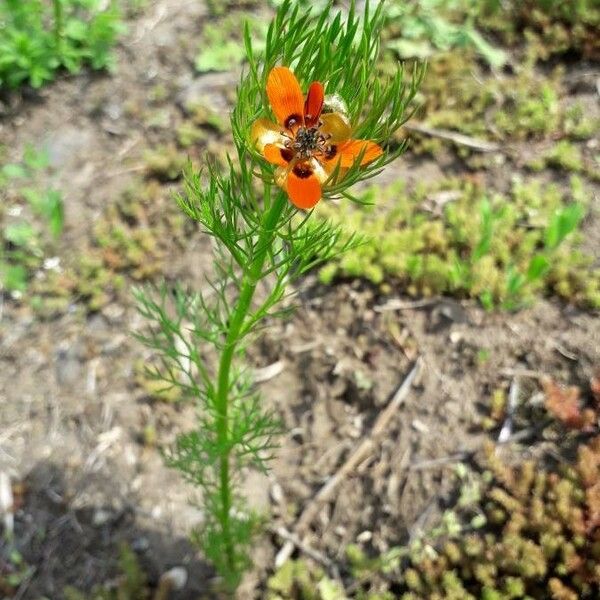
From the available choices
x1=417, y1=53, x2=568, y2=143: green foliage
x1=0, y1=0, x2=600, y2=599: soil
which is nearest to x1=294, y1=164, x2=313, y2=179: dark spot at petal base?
x1=0, y1=0, x2=600, y2=599: soil

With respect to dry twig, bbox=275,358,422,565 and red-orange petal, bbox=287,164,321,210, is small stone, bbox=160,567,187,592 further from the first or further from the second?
red-orange petal, bbox=287,164,321,210

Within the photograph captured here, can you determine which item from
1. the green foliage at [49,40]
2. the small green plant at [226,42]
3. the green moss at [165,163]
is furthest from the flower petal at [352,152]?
the green foliage at [49,40]

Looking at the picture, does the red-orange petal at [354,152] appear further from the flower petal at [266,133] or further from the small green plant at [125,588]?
the small green plant at [125,588]

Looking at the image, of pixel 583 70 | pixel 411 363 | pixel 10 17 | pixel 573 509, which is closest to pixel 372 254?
pixel 411 363

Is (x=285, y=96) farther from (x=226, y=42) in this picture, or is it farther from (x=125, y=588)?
(x=226, y=42)

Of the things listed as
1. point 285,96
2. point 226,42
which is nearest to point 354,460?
point 285,96
